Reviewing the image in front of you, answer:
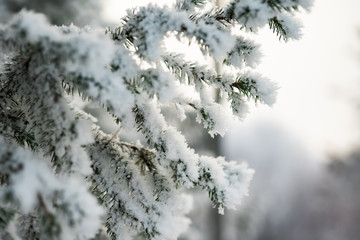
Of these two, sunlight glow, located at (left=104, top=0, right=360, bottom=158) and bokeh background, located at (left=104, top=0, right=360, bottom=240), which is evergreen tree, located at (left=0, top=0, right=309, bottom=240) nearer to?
bokeh background, located at (left=104, top=0, right=360, bottom=240)

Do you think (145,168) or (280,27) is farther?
(145,168)

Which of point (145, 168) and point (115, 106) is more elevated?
point (145, 168)

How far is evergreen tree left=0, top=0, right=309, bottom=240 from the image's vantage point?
986 millimetres

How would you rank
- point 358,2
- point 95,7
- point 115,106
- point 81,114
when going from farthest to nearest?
point 358,2, point 95,7, point 81,114, point 115,106

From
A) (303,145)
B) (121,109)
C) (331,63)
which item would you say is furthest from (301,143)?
(121,109)

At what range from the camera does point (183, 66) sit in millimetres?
1357

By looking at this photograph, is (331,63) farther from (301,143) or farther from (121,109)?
(301,143)

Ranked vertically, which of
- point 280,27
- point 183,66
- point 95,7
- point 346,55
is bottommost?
point 183,66

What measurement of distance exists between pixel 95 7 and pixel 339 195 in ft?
41.4

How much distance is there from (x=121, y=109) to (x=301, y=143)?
91.2ft

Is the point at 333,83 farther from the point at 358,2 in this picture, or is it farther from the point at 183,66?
the point at 183,66

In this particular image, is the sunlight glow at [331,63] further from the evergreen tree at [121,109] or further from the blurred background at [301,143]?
the evergreen tree at [121,109]

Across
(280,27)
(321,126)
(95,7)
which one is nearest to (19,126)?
(280,27)

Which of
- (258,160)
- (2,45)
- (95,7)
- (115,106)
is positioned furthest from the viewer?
(258,160)
